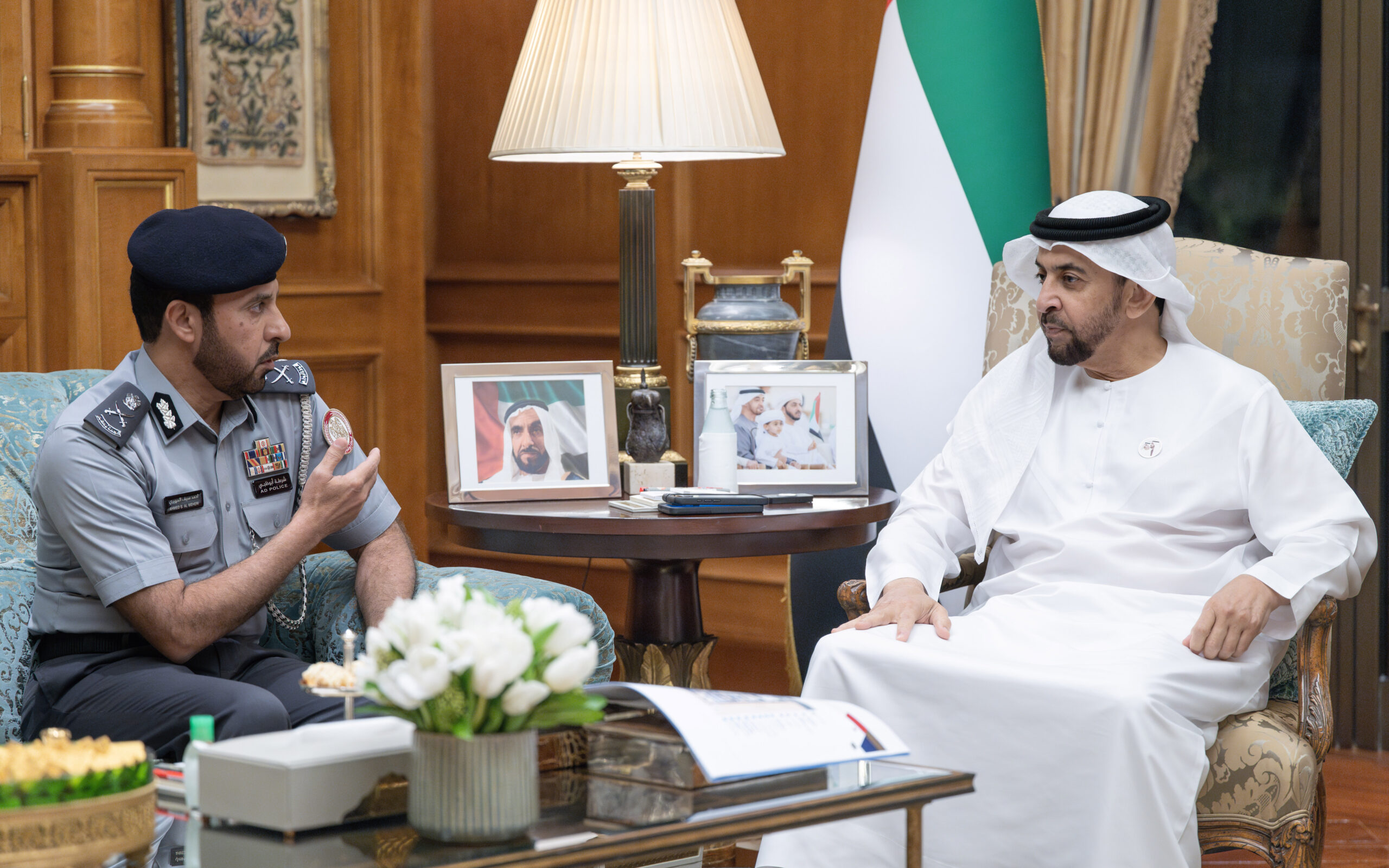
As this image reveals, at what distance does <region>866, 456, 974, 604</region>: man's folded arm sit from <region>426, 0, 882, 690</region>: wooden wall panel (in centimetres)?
144

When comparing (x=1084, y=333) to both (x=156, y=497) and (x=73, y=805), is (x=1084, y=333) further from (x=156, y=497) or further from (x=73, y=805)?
(x=73, y=805)

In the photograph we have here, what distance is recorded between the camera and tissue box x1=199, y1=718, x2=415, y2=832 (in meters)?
1.42

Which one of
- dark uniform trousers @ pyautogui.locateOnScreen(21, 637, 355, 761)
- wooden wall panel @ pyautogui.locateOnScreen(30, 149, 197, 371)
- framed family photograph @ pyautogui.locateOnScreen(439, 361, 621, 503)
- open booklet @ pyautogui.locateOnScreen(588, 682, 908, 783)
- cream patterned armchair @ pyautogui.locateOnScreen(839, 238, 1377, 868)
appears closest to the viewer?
open booklet @ pyautogui.locateOnScreen(588, 682, 908, 783)

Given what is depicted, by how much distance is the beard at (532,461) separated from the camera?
9.08 feet

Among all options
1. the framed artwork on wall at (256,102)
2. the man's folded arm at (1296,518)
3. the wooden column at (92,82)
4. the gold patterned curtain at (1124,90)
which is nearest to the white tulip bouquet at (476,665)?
the man's folded arm at (1296,518)

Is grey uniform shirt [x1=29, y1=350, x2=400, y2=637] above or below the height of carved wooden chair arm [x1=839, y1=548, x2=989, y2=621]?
above

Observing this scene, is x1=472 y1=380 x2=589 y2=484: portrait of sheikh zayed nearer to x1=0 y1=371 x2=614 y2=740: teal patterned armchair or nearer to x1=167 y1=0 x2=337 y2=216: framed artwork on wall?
x1=0 y1=371 x2=614 y2=740: teal patterned armchair

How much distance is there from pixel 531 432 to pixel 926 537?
2.46ft

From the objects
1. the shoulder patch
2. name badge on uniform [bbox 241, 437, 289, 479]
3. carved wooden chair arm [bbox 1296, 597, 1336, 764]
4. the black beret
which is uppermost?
the black beret

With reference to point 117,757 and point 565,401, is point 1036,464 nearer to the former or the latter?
point 565,401

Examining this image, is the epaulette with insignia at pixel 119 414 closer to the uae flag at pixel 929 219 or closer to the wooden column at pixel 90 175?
the wooden column at pixel 90 175

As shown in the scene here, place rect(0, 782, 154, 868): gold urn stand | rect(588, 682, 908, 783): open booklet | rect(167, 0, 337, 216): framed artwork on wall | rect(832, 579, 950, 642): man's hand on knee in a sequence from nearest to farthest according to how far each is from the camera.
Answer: rect(0, 782, 154, 868): gold urn stand < rect(588, 682, 908, 783): open booklet < rect(832, 579, 950, 642): man's hand on knee < rect(167, 0, 337, 216): framed artwork on wall

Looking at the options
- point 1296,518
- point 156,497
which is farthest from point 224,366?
point 1296,518

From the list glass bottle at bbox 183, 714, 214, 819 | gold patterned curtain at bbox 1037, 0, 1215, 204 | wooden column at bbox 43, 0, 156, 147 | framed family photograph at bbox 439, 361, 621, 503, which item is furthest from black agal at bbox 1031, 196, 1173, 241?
wooden column at bbox 43, 0, 156, 147
